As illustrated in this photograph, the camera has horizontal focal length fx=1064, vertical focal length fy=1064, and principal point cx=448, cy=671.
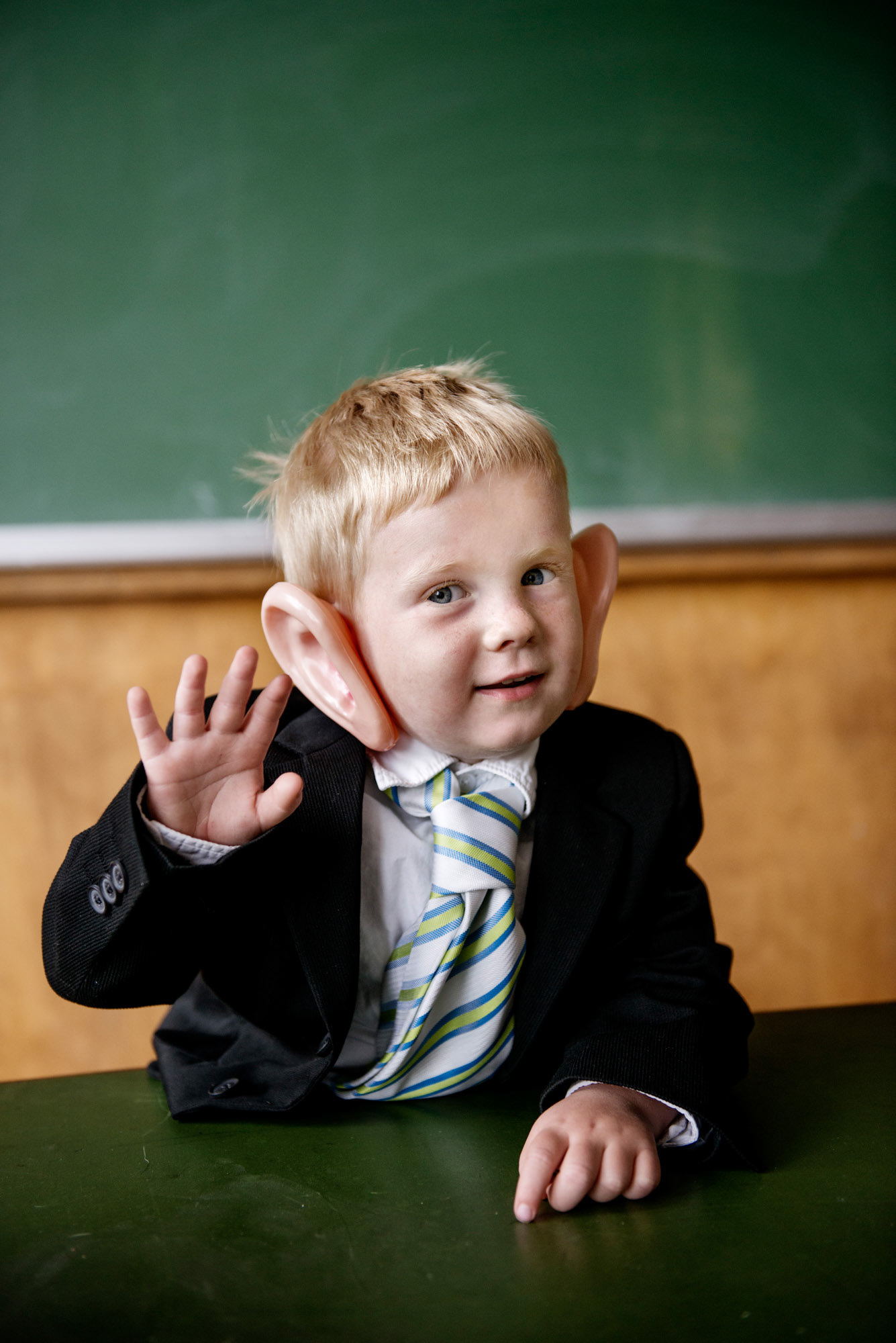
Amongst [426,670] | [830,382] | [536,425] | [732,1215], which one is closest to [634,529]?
[830,382]

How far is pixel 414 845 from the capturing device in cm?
86

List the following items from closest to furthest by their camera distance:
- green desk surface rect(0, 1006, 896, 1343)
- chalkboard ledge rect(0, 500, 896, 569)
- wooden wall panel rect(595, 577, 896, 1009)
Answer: green desk surface rect(0, 1006, 896, 1343)
chalkboard ledge rect(0, 500, 896, 569)
wooden wall panel rect(595, 577, 896, 1009)

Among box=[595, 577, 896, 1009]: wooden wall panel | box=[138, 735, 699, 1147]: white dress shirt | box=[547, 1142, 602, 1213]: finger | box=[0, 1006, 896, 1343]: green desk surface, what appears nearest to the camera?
box=[0, 1006, 896, 1343]: green desk surface

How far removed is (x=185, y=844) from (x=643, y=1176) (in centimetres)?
36

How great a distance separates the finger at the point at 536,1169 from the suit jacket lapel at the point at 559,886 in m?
0.16

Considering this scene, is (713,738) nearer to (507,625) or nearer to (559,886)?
(559,886)

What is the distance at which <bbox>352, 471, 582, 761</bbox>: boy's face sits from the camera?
772mm

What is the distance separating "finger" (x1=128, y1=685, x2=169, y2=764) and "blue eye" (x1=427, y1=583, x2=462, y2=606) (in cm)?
21

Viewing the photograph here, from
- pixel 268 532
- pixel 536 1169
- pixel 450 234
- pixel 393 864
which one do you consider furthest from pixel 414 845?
pixel 450 234

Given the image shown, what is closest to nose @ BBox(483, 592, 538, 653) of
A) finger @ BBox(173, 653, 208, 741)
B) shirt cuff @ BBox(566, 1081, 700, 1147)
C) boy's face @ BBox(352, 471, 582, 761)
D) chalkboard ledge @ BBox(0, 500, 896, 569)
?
boy's face @ BBox(352, 471, 582, 761)

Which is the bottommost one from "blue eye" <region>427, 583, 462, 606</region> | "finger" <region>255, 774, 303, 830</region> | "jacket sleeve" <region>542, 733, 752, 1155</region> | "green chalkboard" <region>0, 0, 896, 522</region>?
"jacket sleeve" <region>542, 733, 752, 1155</region>

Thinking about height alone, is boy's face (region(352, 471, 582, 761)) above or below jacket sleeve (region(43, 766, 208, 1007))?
above

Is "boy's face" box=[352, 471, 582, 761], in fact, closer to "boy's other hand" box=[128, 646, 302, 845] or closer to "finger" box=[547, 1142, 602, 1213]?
"boy's other hand" box=[128, 646, 302, 845]

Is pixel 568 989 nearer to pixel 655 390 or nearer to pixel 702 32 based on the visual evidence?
pixel 655 390
